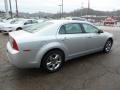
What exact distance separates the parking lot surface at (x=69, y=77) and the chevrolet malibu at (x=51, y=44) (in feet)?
1.14

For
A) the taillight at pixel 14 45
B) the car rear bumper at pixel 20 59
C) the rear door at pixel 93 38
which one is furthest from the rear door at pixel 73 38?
the taillight at pixel 14 45

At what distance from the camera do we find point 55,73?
14.2 ft

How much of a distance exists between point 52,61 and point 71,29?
1253mm

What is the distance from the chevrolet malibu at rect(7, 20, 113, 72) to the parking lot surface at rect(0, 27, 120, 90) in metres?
0.35

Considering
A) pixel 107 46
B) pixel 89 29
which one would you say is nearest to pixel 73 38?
pixel 89 29

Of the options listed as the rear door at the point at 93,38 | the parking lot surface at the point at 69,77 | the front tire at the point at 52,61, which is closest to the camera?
the parking lot surface at the point at 69,77

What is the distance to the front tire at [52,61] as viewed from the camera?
164 inches

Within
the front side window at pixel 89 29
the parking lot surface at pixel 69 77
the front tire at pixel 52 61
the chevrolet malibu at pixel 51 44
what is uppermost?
the front side window at pixel 89 29

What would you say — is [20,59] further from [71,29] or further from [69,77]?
[71,29]

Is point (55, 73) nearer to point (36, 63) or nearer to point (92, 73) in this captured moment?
point (36, 63)

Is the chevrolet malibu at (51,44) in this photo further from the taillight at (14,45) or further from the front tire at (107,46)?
the front tire at (107,46)

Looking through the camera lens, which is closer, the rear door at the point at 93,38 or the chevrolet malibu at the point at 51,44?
the chevrolet malibu at the point at 51,44

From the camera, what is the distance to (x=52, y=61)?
434 cm

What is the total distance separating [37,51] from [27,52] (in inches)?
11.1
